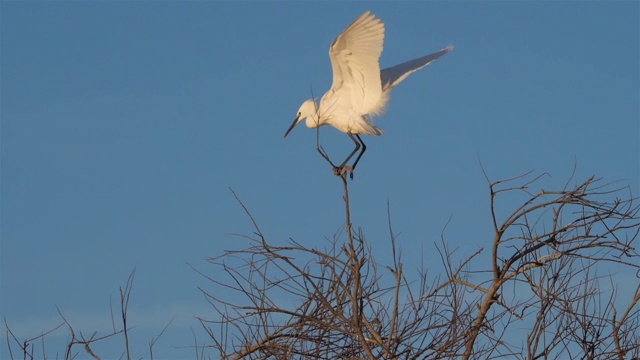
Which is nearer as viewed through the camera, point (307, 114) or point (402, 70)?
point (402, 70)

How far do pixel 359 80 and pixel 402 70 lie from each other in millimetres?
970

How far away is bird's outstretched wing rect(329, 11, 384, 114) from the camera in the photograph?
7.98 metres

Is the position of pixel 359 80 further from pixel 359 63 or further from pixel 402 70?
pixel 402 70

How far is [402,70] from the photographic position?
9484 mm

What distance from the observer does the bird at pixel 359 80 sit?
8070 mm

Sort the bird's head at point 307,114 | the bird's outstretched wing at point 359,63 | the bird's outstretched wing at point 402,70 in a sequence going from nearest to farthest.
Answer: the bird's outstretched wing at point 359,63 → the bird's outstretched wing at point 402,70 → the bird's head at point 307,114

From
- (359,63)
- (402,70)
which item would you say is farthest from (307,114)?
(359,63)

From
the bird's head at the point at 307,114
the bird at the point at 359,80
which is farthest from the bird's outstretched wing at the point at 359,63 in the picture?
the bird's head at the point at 307,114

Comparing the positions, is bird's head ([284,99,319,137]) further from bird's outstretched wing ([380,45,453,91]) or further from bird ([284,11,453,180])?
bird's outstretched wing ([380,45,453,91])

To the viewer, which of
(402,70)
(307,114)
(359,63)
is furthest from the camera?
(307,114)

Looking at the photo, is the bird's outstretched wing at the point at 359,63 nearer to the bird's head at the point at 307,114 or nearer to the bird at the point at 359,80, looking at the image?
the bird at the point at 359,80

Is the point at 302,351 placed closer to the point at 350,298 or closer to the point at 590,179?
the point at 350,298

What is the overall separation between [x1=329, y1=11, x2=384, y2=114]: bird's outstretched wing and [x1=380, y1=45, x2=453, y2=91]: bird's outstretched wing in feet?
1.14

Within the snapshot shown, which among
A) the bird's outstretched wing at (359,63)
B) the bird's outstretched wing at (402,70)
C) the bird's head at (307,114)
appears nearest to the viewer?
the bird's outstretched wing at (359,63)
